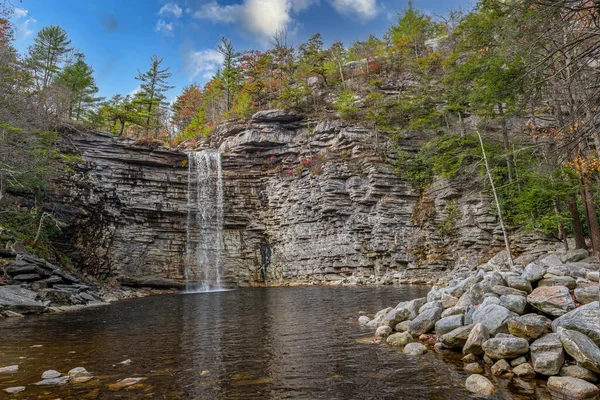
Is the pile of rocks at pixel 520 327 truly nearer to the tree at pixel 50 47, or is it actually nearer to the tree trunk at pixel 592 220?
the tree trunk at pixel 592 220

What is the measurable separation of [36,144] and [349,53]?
130 ft

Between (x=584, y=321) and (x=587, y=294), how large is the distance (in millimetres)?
1437

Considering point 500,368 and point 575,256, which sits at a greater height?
point 575,256

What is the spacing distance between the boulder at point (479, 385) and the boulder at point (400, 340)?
252cm

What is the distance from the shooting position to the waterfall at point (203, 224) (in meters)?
32.3

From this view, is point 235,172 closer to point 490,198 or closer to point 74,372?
point 490,198

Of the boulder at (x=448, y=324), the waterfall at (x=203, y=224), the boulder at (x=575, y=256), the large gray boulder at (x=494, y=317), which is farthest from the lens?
the waterfall at (x=203, y=224)

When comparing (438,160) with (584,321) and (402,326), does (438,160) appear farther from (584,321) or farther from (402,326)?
(584,321)

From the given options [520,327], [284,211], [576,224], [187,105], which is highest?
[187,105]

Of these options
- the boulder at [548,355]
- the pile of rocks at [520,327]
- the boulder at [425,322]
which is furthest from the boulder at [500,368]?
the boulder at [425,322]

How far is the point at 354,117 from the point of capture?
3447 centimetres

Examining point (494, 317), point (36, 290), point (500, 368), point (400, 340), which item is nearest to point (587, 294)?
point (494, 317)

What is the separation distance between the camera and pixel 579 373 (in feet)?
16.2

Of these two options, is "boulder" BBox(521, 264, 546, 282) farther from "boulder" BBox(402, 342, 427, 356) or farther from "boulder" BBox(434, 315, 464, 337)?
"boulder" BBox(402, 342, 427, 356)
